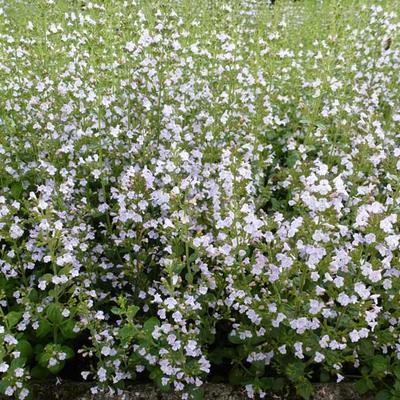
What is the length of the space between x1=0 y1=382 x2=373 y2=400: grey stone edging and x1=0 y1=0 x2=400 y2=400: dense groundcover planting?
8 cm

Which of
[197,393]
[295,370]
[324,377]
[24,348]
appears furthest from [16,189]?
[324,377]

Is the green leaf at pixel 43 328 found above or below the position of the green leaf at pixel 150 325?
above

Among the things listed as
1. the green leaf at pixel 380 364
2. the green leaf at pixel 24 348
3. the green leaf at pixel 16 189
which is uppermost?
the green leaf at pixel 16 189

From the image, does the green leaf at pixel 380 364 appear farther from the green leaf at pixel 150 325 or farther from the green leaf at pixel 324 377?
the green leaf at pixel 150 325

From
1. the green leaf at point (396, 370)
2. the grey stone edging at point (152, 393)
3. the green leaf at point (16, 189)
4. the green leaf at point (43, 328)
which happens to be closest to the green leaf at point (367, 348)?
the green leaf at point (396, 370)

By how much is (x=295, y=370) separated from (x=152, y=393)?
2.94 ft

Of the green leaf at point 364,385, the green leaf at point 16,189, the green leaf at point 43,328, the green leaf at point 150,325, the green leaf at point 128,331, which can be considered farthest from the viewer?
the green leaf at point 16,189

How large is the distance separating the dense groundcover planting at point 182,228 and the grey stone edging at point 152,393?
0.08 metres

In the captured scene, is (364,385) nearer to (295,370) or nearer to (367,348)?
(367,348)

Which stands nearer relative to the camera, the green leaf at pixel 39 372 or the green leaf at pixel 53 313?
the green leaf at pixel 53 313

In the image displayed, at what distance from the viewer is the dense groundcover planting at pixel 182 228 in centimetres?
265

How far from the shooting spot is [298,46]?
6543 mm

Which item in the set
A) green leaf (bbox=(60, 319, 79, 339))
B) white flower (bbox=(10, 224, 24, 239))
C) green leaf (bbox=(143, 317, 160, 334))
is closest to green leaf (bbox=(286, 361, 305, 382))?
green leaf (bbox=(143, 317, 160, 334))

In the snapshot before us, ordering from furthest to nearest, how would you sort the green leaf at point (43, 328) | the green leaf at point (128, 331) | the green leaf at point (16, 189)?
the green leaf at point (16, 189) < the green leaf at point (43, 328) < the green leaf at point (128, 331)
